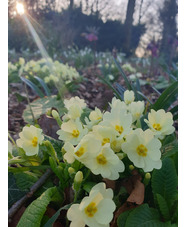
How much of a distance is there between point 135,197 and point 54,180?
30cm

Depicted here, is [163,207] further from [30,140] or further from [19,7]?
[19,7]

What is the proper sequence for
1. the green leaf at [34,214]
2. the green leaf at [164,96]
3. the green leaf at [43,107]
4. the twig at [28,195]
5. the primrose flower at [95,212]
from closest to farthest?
1. the primrose flower at [95,212]
2. the green leaf at [34,214]
3. the twig at [28,195]
4. the green leaf at [164,96]
5. the green leaf at [43,107]

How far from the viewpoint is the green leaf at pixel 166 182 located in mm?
698

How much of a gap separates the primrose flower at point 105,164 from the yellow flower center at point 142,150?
6cm

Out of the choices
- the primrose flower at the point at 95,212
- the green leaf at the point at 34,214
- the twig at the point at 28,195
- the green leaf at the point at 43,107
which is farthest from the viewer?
the green leaf at the point at 43,107

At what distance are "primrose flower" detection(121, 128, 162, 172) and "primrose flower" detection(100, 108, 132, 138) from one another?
38mm

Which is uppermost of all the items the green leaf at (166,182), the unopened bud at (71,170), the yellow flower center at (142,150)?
the yellow flower center at (142,150)

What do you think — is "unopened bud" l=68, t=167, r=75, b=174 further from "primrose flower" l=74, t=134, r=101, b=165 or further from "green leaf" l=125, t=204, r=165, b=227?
"green leaf" l=125, t=204, r=165, b=227

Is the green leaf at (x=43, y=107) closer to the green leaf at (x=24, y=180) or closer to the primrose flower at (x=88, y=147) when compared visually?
the green leaf at (x=24, y=180)

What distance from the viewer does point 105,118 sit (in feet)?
2.05

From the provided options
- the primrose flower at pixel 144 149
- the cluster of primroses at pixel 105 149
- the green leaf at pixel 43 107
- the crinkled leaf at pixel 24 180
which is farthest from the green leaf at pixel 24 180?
the green leaf at pixel 43 107
